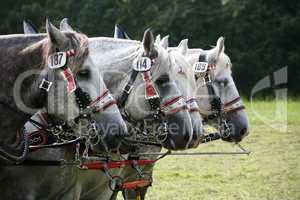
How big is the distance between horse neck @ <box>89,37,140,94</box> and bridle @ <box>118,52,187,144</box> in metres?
0.09

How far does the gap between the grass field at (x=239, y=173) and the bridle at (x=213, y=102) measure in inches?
57.7

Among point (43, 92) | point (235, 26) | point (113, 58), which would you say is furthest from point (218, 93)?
point (235, 26)

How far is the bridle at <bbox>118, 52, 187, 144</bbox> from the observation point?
652 centimetres

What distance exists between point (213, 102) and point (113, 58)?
2138 millimetres

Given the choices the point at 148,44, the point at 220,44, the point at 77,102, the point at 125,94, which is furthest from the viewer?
the point at 220,44

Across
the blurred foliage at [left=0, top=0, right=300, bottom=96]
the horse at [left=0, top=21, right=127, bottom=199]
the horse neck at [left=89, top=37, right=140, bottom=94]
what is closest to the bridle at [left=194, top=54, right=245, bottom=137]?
the horse neck at [left=89, top=37, right=140, bottom=94]

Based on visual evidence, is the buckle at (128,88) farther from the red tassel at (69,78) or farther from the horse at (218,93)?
the horse at (218,93)

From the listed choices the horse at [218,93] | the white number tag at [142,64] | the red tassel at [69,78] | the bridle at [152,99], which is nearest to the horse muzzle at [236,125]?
the horse at [218,93]

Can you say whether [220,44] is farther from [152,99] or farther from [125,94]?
[125,94]

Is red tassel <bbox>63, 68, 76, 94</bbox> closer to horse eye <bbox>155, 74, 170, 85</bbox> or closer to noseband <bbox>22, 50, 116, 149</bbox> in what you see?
noseband <bbox>22, 50, 116, 149</bbox>

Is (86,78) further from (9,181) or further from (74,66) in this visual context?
(9,181)

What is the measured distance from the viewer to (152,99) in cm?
655

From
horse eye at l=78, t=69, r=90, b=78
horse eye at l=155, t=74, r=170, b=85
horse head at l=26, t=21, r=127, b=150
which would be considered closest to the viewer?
horse head at l=26, t=21, r=127, b=150

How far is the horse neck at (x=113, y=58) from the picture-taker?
21.5 feet
